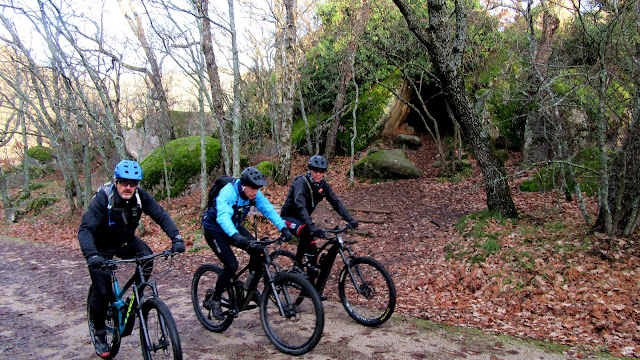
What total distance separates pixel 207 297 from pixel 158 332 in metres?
1.44

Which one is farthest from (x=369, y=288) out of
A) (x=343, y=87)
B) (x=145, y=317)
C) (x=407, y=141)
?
(x=343, y=87)

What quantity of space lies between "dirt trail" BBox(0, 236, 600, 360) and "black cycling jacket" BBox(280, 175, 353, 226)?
5.17 feet

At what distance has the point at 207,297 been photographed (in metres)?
5.02

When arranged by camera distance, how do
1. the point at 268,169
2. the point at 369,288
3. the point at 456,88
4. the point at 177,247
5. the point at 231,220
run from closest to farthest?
1. the point at 177,247
2. the point at 231,220
3. the point at 369,288
4. the point at 456,88
5. the point at 268,169

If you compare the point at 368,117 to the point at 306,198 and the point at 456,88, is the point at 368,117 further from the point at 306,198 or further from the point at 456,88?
the point at 306,198

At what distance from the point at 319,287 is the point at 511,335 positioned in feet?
8.71

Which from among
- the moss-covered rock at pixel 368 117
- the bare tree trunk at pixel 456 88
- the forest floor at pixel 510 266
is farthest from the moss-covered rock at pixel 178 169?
the bare tree trunk at pixel 456 88

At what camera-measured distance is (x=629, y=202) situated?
21.8 ft

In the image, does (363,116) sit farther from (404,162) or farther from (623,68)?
(623,68)

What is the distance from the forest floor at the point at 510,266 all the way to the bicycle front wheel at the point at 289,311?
207cm

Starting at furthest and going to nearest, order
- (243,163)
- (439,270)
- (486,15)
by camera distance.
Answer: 1. (243,163)
2. (486,15)
3. (439,270)

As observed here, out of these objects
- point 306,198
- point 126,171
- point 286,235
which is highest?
point 126,171

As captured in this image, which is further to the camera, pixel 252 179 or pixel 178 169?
pixel 178 169

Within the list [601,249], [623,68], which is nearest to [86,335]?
[601,249]
